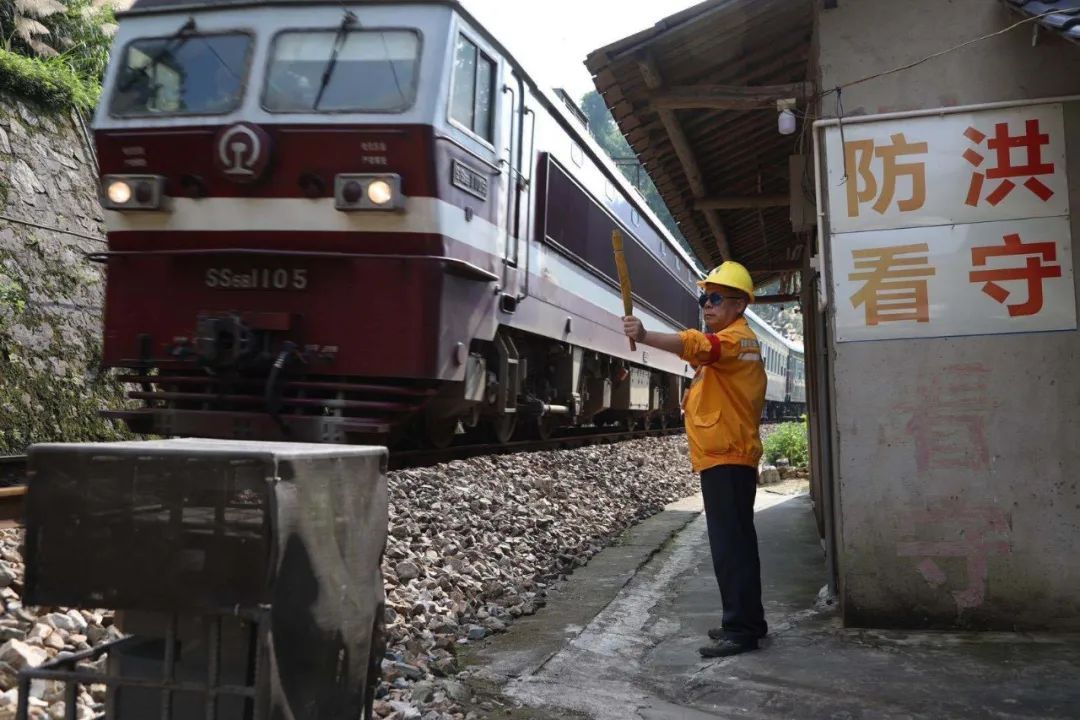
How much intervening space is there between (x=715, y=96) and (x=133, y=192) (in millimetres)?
3798

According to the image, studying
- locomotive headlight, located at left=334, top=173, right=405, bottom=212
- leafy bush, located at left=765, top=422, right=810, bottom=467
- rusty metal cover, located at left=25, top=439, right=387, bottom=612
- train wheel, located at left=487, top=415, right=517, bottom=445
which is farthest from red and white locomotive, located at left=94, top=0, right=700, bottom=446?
leafy bush, located at left=765, top=422, right=810, bottom=467

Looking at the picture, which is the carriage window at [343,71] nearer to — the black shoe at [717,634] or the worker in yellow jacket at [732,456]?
the worker in yellow jacket at [732,456]

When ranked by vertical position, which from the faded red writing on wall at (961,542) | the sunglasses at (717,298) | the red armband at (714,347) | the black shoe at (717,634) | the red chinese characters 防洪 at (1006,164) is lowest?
the black shoe at (717,634)

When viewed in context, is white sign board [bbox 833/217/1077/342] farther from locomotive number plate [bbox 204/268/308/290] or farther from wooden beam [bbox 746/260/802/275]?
wooden beam [bbox 746/260/802/275]

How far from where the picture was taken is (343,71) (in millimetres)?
6656

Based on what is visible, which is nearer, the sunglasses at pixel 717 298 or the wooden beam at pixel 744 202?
the sunglasses at pixel 717 298

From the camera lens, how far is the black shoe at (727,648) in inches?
156

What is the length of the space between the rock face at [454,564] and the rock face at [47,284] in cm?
441

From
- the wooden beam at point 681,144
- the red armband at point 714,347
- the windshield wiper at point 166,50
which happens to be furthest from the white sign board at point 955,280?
the windshield wiper at point 166,50

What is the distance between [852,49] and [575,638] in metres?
2.91

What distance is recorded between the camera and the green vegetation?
38.4 ft

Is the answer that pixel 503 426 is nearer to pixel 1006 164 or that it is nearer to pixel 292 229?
pixel 292 229

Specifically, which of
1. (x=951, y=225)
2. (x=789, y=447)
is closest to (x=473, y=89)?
(x=951, y=225)

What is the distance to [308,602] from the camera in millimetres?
2449
